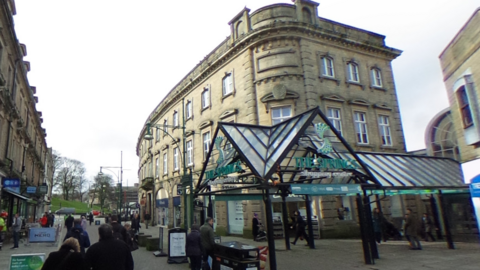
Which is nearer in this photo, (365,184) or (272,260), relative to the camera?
(272,260)

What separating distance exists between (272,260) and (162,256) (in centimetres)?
677

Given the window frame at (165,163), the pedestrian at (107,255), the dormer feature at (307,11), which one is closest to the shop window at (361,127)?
the dormer feature at (307,11)

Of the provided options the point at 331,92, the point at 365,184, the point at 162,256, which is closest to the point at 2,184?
the point at 162,256

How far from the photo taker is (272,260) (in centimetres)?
853

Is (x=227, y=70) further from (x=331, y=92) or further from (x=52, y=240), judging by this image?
(x=52, y=240)

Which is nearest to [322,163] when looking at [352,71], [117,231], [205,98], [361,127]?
[117,231]

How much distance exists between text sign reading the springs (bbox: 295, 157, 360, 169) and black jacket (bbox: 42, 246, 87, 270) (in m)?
6.51

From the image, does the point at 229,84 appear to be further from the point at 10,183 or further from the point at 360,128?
the point at 10,183

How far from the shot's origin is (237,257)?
7.85 m

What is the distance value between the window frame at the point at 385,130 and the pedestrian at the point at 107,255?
21479 mm

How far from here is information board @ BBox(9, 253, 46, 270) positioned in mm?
6854

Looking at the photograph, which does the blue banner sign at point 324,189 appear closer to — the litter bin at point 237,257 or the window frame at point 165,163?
the litter bin at point 237,257

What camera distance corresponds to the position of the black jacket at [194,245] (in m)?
9.10

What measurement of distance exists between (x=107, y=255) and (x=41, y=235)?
653 inches
